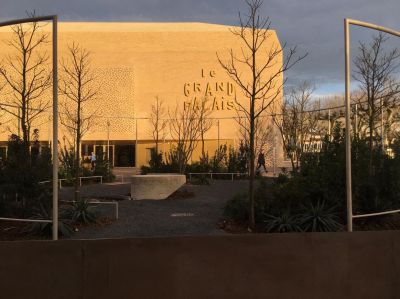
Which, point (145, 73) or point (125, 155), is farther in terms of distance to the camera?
point (125, 155)

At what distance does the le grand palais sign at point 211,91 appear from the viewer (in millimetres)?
47438

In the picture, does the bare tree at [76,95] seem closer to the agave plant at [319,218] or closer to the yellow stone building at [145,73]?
the yellow stone building at [145,73]

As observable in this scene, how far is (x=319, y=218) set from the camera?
10367 mm

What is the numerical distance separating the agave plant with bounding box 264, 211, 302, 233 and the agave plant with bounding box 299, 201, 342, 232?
14cm

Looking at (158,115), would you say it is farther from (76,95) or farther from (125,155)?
(76,95)

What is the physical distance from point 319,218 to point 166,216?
465cm

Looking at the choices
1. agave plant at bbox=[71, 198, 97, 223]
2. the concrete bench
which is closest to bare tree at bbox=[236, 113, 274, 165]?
the concrete bench

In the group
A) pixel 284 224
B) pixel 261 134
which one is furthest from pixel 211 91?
pixel 284 224

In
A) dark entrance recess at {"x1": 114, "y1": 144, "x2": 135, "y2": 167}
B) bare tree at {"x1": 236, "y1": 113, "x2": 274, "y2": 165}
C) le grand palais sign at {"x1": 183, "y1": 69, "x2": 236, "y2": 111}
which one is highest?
le grand palais sign at {"x1": 183, "y1": 69, "x2": 236, "y2": 111}

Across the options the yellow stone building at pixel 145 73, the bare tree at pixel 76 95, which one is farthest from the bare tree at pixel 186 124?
the bare tree at pixel 76 95

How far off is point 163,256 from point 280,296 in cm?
133

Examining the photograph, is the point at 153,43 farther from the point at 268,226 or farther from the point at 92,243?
the point at 92,243

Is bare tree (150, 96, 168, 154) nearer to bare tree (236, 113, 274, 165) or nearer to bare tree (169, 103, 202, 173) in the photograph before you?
bare tree (169, 103, 202, 173)

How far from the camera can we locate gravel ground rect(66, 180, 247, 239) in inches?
447
